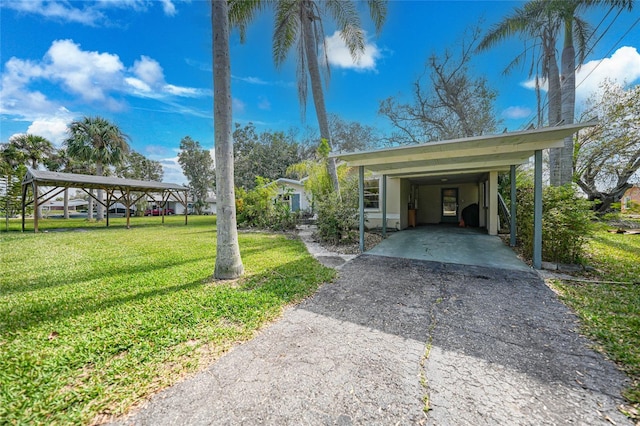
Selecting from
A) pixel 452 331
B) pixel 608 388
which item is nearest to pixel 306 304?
pixel 452 331

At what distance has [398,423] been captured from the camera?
1630 millimetres

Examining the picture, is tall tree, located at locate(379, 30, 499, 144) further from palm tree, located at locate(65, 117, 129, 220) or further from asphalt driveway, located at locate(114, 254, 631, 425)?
palm tree, located at locate(65, 117, 129, 220)

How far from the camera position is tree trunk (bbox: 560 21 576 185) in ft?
29.5

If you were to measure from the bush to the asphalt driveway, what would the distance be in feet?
15.1

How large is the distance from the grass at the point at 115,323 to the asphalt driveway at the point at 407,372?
0.30m

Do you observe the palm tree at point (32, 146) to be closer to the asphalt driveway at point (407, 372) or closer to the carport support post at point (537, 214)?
the asphalt driveway at point (407, 372)

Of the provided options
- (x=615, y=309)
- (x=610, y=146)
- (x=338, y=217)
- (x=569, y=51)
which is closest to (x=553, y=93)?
(x=569, y=51)

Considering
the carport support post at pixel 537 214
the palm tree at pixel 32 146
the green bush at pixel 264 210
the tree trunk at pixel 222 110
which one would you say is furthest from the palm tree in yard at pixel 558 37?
the palm tree at pixel 32 146

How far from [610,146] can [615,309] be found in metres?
12.2

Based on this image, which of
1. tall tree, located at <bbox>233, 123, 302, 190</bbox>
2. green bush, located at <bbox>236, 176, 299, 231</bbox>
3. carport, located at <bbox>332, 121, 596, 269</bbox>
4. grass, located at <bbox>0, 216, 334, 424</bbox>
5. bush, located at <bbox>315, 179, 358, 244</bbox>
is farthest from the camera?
tall tree, located at <bbox>233, 123, 302, 190</bbox>

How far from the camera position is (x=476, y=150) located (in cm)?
586

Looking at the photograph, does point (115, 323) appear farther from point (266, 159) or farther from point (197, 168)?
point (197, 168)

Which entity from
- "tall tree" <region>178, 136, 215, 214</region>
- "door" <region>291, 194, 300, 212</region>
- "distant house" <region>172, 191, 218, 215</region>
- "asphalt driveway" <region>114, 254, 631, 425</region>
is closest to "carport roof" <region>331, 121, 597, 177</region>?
"asphalt driveway" <region>114, 254, 631, 425</region>

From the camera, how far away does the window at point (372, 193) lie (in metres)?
11.8
